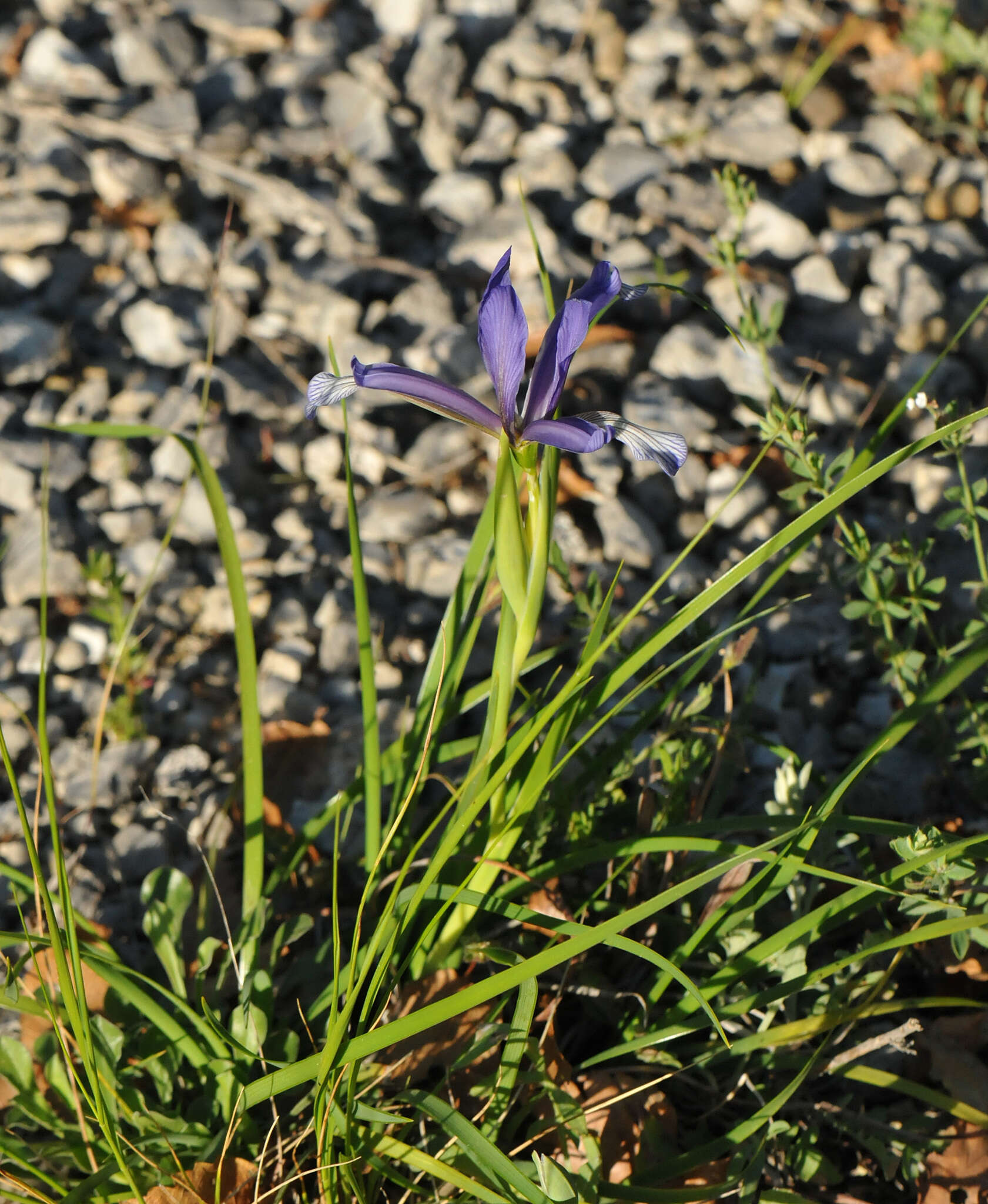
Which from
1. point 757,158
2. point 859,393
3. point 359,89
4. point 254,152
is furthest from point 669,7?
point 859,393

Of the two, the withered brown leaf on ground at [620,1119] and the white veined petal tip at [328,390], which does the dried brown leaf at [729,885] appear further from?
the white veined petal tip at [328,390]

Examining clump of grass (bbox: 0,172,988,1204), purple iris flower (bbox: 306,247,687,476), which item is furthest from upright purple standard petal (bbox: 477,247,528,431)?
clump of grass (bbox: 0,172,988,1204)

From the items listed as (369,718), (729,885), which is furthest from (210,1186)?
(729,885)

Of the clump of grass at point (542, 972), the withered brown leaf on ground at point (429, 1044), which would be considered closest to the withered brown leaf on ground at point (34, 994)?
the clump of grass at point (542, 972)

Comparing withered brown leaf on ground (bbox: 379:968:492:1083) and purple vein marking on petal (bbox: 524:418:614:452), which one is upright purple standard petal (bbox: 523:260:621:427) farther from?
withered brown leaf on ground (bbox: 379:968:492:1083)

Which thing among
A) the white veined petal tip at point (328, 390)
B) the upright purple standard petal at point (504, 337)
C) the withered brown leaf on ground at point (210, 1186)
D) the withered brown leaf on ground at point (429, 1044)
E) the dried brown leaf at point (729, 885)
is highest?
the upright purple standard petal at point (504, 337)

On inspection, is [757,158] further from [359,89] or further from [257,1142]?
[257,1142]

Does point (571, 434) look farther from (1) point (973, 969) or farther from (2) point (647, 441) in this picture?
(1) point (973, 969)
